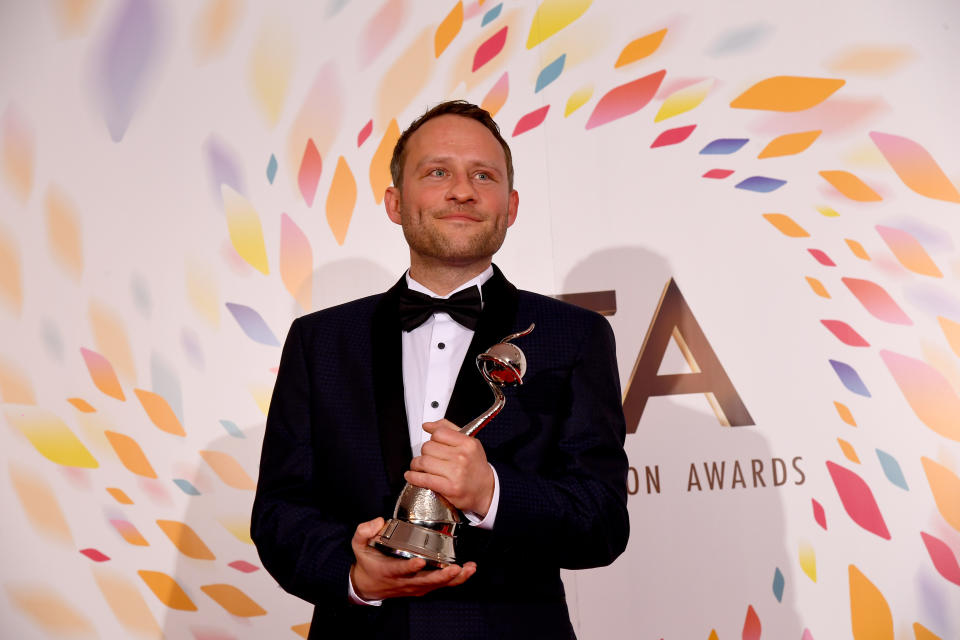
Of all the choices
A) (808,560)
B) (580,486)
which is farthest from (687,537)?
(580,486)

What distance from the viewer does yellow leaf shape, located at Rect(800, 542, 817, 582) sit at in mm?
2746

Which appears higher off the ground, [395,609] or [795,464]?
[795,464]

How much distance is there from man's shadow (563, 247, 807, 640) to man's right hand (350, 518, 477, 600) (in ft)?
4.67

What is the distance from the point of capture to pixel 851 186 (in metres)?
2.94

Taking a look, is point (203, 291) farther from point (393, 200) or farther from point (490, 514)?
point (490, 514)

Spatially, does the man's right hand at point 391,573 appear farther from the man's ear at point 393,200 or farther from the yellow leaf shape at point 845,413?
the yellow leaf shape at point 845,413

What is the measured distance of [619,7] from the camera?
3016 millimetres

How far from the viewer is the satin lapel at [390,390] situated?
1655 mm

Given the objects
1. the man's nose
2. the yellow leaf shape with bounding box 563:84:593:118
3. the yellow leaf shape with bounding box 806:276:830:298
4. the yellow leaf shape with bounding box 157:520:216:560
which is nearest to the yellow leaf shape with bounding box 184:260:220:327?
the yellow leaf shape with bounding box 157:520:216:560

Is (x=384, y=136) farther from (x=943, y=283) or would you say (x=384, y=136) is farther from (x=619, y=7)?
(x=943, y=283)

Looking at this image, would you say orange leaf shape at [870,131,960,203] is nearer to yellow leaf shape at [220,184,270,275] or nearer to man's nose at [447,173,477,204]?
man's nose at [447,173,477,204]

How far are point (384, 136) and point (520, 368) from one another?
1.74m

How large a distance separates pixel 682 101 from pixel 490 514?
79.3 inches

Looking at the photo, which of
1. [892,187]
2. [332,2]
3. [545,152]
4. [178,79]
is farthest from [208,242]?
[892,187]
